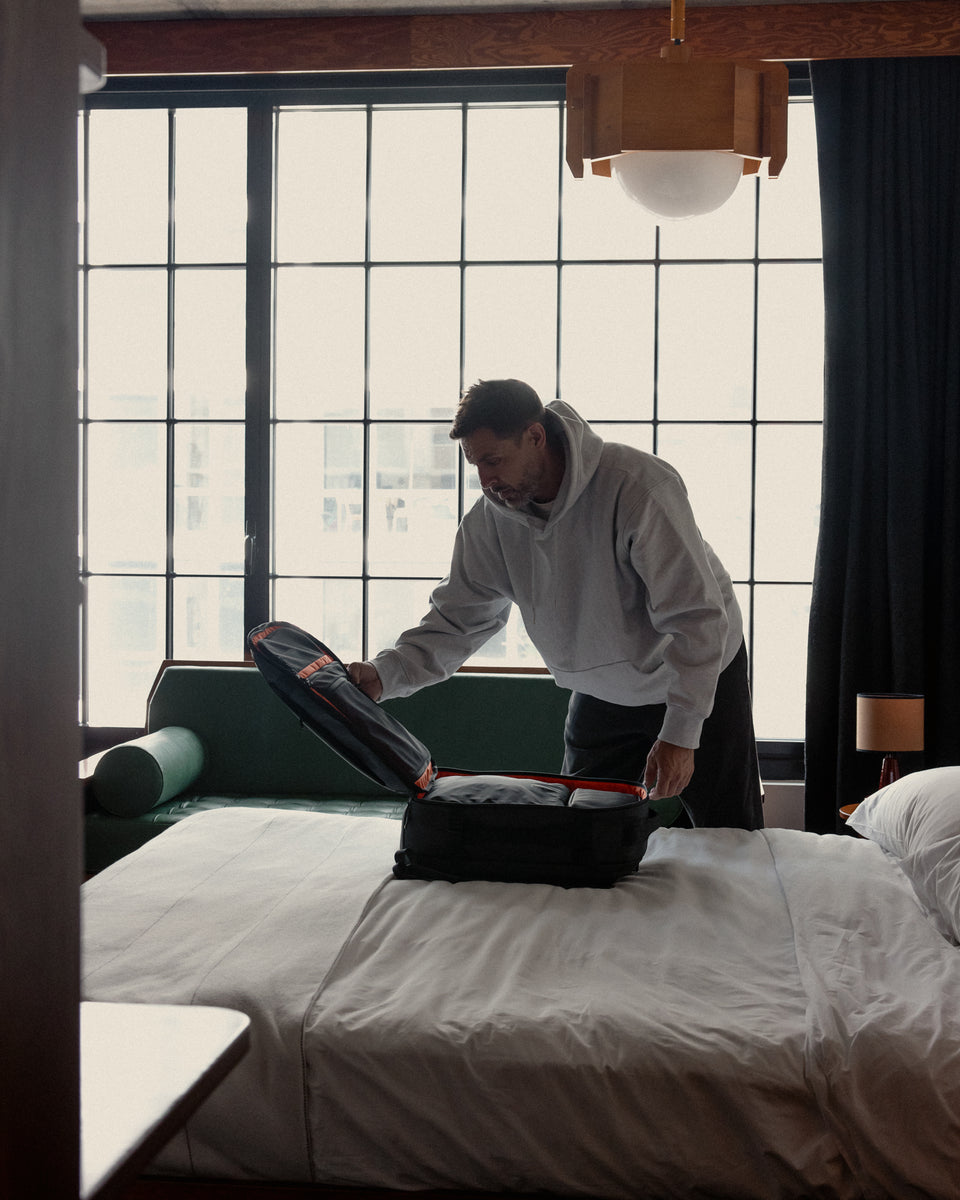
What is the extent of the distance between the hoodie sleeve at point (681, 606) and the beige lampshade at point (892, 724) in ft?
4.63

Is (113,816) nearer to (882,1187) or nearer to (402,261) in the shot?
(402,261)

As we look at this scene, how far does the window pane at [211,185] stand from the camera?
4.43m

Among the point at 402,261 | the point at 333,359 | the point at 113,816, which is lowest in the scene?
the point at 113,816

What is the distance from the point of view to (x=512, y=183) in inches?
170

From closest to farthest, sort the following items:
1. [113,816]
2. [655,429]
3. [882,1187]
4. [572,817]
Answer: [882,1187] < [572,817] < [113,816] < [655,429]

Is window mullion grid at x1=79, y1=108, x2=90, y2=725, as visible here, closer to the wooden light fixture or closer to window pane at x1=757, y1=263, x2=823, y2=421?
window pane at x1=757, y1=263, x2=823, y2=421

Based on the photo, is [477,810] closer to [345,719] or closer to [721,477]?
[345,719]

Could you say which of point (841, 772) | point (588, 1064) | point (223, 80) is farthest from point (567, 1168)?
point (223, 80)

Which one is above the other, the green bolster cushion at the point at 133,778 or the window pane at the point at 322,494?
the window pane at the point at 322,494

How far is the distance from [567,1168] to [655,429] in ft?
10.8

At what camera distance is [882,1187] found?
4.26ft

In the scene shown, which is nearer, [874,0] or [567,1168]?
[567,1168]

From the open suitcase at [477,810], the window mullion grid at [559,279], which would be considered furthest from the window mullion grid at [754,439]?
the open suitcase at [477,810]

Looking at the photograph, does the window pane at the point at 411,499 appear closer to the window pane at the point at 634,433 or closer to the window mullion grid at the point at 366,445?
the window mullion grid at the point at 366,445
